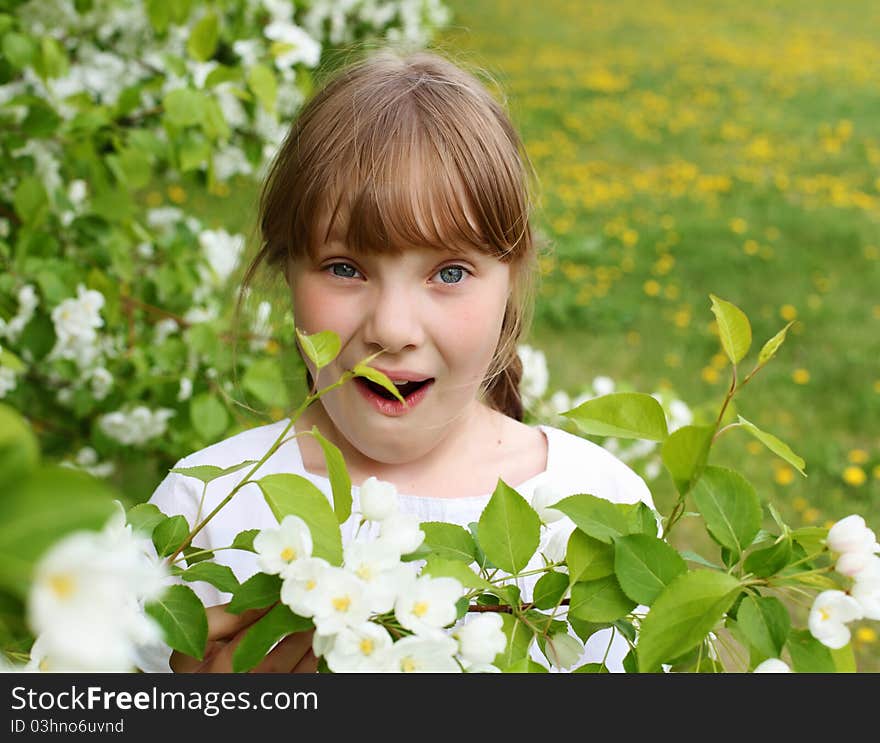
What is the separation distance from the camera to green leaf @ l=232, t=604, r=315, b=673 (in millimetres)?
699

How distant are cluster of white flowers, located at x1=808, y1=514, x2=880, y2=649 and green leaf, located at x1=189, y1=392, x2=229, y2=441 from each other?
4.38 feet

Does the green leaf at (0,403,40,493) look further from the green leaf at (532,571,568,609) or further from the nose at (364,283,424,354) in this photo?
the nose at (364,283,424,354)

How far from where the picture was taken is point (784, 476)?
3314 mm

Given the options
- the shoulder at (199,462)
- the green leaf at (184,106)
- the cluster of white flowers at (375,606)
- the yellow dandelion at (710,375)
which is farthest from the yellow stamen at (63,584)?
the yellow dandelion at (710,375)

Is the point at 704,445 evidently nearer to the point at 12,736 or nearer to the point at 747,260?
the point at 12,736

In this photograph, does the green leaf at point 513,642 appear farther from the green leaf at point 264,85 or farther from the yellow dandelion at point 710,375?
the yellow dandelion at point 710,375

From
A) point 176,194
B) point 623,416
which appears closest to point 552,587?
point 623,416

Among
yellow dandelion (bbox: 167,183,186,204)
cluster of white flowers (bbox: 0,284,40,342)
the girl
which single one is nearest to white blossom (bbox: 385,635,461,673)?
the girl

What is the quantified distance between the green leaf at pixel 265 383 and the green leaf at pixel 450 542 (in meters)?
1.13

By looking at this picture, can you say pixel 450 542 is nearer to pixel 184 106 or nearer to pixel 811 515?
pixel 184 106

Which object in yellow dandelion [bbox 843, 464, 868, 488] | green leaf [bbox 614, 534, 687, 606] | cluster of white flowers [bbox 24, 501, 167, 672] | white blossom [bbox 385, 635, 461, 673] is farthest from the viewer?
yellow dandelion [bbox 843, 464, 868, 488]

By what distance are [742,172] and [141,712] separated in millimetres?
6235

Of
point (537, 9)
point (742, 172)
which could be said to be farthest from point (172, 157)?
point (537, 9)

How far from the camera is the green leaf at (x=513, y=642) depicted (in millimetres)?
727
